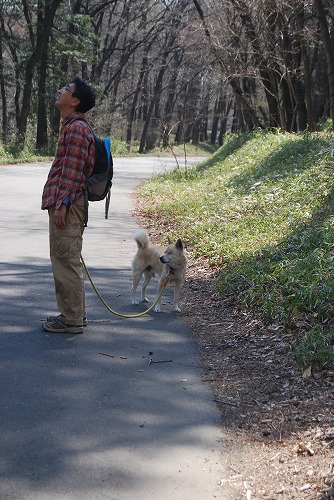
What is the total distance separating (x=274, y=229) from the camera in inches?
404

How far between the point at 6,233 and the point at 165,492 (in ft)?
28.7

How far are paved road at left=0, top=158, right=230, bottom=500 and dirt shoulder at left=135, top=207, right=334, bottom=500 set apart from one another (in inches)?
5.4

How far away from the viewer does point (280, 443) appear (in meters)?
4.21

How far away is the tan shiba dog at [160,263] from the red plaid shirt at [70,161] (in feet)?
5.67

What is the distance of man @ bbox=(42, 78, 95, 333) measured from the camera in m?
5.86

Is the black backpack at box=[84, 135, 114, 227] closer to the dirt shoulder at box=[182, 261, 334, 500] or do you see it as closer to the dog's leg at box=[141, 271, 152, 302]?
the dirt shoulder at box=[182, 261, 334, 500]

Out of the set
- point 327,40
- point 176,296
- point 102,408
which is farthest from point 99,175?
point 327,40

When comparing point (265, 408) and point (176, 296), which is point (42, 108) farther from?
point (265, 408)

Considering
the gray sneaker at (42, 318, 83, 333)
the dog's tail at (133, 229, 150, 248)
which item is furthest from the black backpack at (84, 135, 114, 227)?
the dog's tail at (133, 229, 150, 248)

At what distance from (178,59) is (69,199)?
55.1 metres

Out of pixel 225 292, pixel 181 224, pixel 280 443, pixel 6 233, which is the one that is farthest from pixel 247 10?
pixel 280 443

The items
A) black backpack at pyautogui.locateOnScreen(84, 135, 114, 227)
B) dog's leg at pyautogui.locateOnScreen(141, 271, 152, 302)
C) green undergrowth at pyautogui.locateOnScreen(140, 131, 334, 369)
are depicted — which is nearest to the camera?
black backpack at pyautogui.locateOnScreen(84, 135, 114, 227)

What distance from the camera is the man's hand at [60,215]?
586 centimetres

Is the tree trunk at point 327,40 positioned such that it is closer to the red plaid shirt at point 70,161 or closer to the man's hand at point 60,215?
the red plaid shirt at point 70,161
